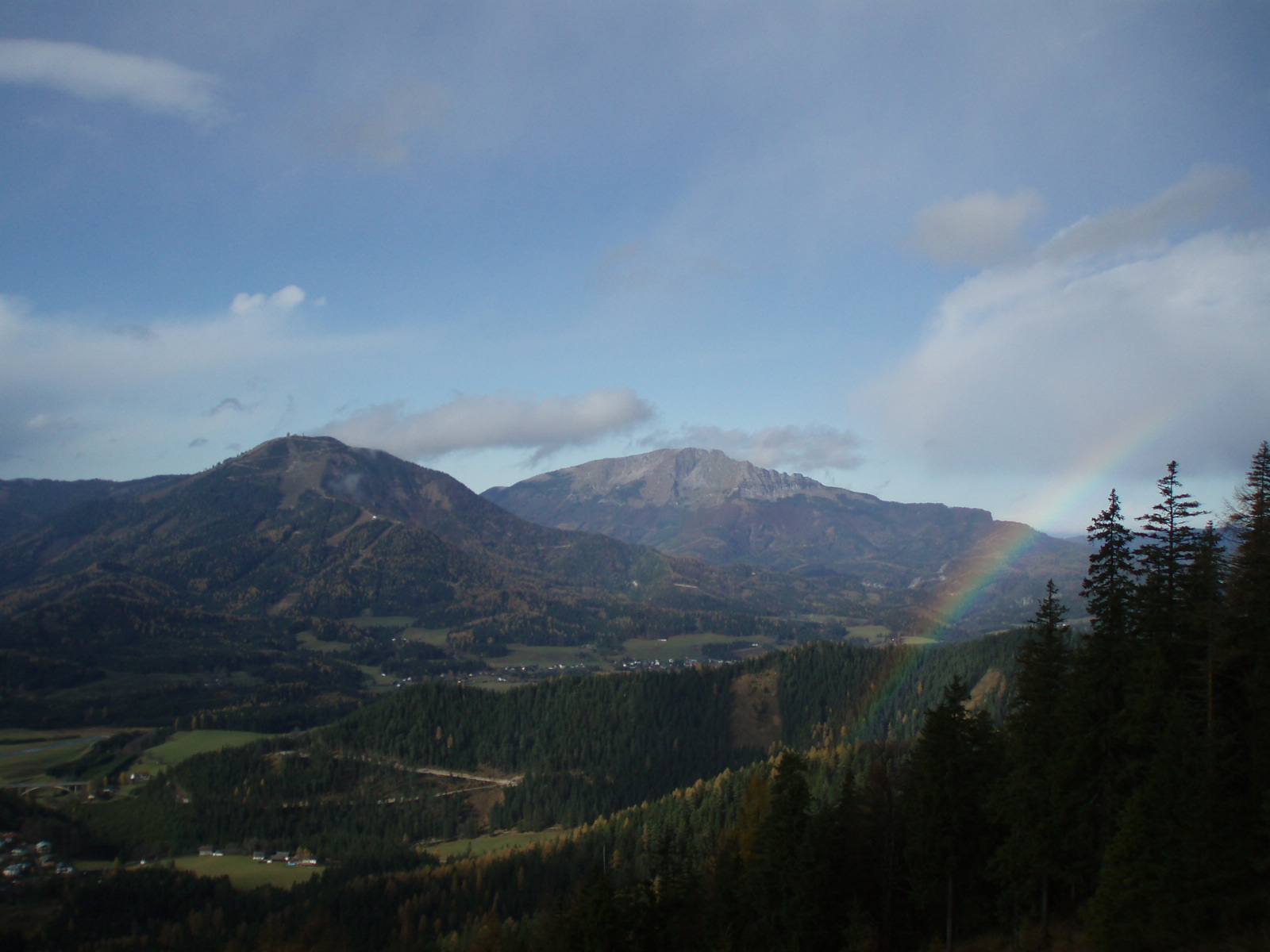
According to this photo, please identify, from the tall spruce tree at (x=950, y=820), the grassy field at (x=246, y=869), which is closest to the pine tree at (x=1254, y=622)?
the tall spruce tree at (x=950, y=820)

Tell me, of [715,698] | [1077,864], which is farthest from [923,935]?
[715,698]

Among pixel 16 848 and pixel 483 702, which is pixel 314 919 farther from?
pixel 483 702

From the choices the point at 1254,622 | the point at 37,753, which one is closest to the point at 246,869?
the point at 37,753

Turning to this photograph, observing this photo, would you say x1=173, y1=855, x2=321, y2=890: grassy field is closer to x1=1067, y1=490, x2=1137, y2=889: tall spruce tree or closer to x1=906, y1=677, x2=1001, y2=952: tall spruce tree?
x1=906, y1=677, x2=1001, y2=952: tall spruce tree

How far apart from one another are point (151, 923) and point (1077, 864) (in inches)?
3787

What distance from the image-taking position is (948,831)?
41.5 metres

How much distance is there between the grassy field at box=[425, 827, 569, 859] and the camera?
4702 inches

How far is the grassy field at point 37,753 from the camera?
148625 mm

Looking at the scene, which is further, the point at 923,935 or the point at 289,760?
the point at 289,760

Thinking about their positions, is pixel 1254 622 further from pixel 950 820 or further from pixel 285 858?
pixel 285 858

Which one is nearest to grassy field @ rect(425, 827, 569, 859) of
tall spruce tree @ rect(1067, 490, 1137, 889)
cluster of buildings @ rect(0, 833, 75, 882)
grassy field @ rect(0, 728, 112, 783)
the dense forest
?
the dense forest

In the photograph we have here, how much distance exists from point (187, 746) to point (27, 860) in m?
59.5

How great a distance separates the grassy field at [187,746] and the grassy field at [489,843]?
58428 mm

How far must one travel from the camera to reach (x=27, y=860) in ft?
359
